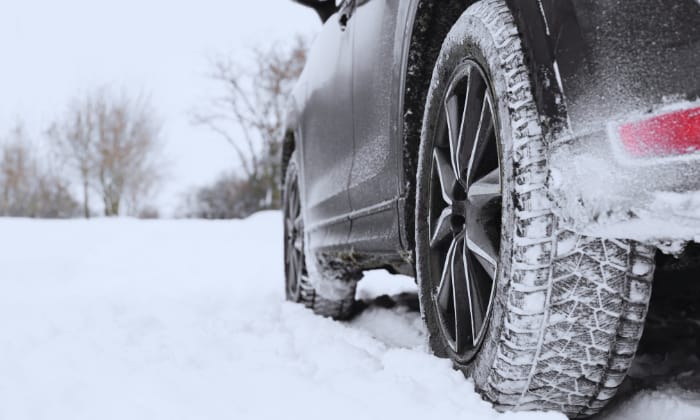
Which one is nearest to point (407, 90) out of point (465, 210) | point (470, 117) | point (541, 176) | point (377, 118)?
point (377, 118)

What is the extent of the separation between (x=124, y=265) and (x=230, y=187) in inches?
720

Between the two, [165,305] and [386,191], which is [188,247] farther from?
[386,191]

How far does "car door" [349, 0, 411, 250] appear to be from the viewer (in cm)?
203

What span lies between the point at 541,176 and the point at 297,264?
9.11 feet

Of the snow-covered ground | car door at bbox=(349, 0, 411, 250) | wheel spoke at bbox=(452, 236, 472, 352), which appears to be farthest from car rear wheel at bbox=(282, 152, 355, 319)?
wheel spoke at bbox=(452, 236, 472, 352)

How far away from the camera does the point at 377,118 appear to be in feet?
7.20

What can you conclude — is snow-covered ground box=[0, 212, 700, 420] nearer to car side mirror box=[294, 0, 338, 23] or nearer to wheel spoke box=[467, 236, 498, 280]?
wheel spoke box=[467, 236, 498, 280]

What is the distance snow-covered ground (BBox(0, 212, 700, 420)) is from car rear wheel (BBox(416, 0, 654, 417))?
0.11 meters

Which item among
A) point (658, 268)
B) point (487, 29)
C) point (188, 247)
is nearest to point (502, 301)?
point (658, 268)

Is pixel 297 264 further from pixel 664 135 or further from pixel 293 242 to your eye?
pixel 664 135

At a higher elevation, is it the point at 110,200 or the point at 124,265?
the point at 110,200

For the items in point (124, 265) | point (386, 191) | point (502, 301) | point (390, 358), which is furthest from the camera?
point (124, 265)

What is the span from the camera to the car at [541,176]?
1.11m

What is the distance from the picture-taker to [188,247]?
12102 mm
